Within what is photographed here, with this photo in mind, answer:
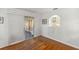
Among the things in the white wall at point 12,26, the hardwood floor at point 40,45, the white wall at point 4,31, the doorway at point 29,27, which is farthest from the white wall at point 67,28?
the white wall at point 4,31

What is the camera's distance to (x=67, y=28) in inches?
67.8

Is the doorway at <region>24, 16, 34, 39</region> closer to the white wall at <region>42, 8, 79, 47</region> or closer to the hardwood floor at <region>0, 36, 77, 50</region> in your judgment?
the hardwood floor at <region>0, 36, 77, 50</region>

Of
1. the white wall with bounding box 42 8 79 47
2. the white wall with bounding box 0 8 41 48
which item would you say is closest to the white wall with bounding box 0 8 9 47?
the white wall with bounding box 0 8 41 48

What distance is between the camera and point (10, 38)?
169cm

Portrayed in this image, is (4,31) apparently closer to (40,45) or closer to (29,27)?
(29,27)

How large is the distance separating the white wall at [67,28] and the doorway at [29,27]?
22 cm

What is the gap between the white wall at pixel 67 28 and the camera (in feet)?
5.50

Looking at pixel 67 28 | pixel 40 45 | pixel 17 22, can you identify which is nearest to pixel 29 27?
pixel 17 22

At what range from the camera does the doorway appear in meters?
1.75

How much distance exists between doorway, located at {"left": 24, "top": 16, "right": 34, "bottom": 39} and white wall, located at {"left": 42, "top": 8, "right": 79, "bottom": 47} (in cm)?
22

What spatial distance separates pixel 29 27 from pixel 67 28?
69cm
